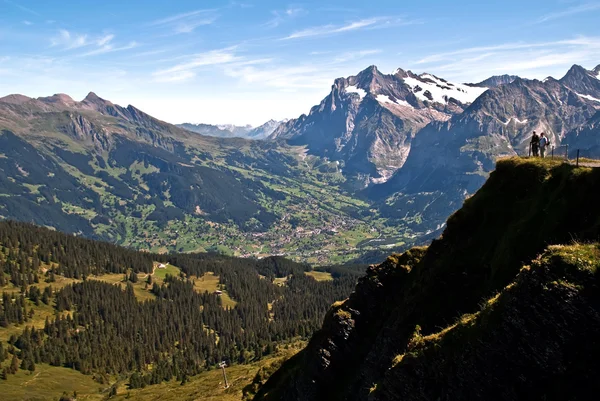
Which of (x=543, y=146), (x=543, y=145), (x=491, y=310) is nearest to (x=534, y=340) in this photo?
(x=491, y=310)

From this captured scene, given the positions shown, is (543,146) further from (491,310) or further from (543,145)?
(491,310)

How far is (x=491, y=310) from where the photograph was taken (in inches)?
882

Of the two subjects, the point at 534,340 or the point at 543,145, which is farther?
the point at 543,145

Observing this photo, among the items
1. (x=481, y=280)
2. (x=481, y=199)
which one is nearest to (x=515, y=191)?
(x=481, y=199)

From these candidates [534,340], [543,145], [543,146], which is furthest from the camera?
[543,145]

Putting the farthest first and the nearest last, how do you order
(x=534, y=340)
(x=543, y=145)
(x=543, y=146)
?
(x=543, y=145), (x=543, y=146), (x=534, y=340)

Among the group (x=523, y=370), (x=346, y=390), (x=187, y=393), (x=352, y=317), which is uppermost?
(x=523, y=370)

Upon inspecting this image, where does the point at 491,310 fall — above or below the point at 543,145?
below

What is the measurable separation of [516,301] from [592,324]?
3.19 metres

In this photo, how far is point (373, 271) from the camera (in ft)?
180

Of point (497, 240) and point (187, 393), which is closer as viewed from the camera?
point (497, 240)

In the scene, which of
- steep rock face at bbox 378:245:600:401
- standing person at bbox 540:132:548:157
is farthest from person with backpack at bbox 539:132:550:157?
steep rock face at bbox 378:245:600:401

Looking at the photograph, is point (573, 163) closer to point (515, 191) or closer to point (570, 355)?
point (515, 191)

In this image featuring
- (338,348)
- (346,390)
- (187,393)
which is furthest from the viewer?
(187,393)
